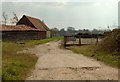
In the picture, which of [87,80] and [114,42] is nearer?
[87,80]

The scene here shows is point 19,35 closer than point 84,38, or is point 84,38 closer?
point 84,38

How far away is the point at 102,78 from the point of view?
1141 cm

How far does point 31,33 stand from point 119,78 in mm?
50545

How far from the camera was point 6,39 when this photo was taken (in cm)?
5572

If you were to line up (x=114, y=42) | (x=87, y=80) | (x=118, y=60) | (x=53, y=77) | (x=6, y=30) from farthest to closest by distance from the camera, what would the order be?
(x=6, y=30), (x=114, y=42), (x=118, y=60), (x=53, y=77), (x=87, y=80)

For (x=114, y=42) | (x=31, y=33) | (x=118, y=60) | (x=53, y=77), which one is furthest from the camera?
(x=31, y=33)

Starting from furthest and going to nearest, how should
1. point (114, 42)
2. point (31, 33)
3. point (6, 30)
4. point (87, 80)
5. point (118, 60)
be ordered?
point (31, 33)
point (6, 30)
point (114, 42)
point (118, 60)
point (87, 80)

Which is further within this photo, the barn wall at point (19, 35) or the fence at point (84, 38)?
the barn wall at point (19, 35)

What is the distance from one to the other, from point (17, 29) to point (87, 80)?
156ft

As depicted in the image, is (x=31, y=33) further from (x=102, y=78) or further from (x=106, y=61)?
(x=102, y=78)

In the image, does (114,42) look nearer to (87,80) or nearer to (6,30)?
(87,80)

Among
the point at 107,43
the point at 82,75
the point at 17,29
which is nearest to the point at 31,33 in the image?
the point at 17,29

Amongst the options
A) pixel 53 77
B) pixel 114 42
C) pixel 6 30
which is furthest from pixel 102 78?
pixel 6 30

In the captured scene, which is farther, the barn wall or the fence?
the barn wall
